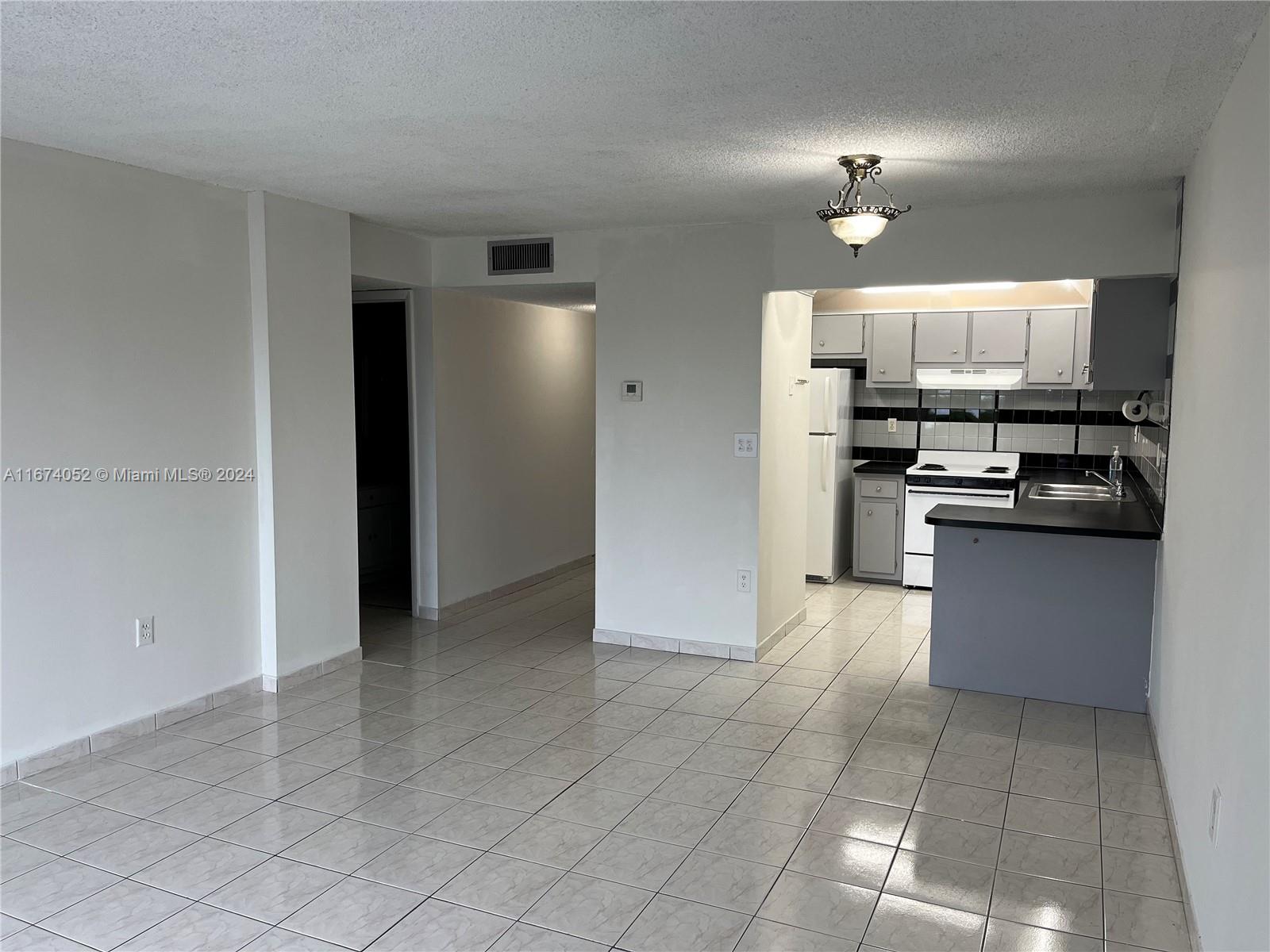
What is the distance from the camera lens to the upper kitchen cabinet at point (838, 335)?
709 centimetres

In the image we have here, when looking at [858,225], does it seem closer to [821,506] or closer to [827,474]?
[827,474]

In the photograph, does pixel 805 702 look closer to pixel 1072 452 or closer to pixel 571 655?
pixel 571 655

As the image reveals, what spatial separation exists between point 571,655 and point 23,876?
111 inches

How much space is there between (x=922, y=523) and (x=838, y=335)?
62.4 inches

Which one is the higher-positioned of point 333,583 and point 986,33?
point 986,33

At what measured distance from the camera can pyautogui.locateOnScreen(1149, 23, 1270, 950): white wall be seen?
6.31 feet

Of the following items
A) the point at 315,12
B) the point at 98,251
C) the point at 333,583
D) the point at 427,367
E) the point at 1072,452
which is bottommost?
the point at 333,583

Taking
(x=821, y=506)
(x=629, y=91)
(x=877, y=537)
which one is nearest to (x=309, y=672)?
(x=629, y=91)

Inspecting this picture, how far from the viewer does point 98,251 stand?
361 cm

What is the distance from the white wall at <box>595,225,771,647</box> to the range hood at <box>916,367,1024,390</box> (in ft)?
8.58

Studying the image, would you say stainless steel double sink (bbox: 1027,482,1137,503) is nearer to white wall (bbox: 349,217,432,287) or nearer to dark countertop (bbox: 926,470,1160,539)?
dark countertop (bbox: 926,470,1160,539)

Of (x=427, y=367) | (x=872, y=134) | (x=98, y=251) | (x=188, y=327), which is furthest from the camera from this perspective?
(x=427, y=367)

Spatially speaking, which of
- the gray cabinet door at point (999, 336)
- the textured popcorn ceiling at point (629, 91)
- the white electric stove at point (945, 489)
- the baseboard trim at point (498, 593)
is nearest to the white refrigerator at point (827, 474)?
the white electric stove at point (945, 489)

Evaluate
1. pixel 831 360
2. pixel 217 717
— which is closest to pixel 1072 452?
pixel 831 360
